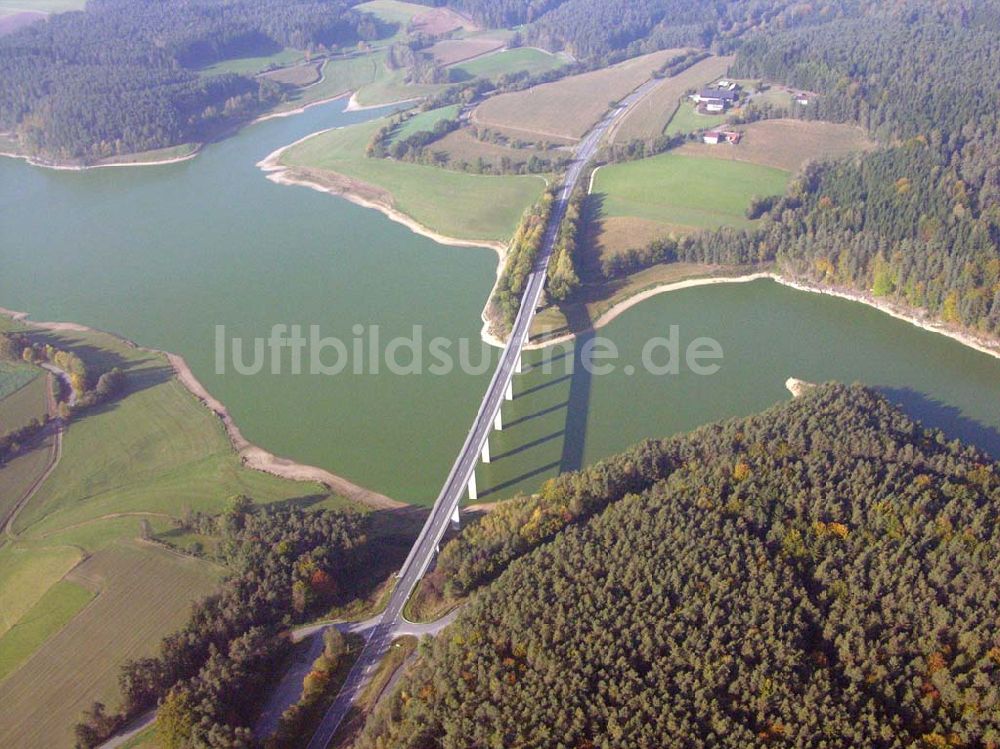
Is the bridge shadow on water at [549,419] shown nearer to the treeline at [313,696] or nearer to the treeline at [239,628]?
the treeline at [239,628]

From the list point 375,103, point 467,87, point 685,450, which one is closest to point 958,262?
point 685,450

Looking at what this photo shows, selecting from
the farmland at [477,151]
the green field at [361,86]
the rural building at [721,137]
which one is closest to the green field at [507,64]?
the green field at [361,86]

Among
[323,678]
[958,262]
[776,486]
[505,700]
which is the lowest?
[323,678]

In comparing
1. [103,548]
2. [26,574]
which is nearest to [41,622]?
[26,574]

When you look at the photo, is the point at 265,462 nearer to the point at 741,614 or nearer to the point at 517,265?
the point at 517,265

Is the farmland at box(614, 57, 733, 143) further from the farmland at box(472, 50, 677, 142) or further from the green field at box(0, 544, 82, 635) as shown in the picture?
the green field at box(0, 544, 82, 635)

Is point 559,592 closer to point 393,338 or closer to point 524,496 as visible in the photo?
point 524,496
